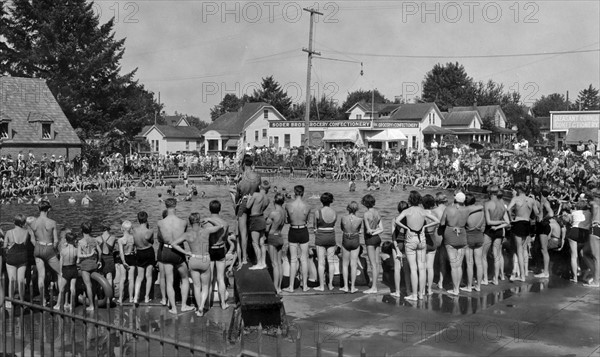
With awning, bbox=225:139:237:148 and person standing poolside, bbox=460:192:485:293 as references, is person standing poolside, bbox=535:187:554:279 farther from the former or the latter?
awning, bbox=225:139:237:148

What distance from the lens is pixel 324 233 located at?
12094 millimetres

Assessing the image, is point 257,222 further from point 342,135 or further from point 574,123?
point 342,135

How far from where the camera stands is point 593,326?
33.7 feet

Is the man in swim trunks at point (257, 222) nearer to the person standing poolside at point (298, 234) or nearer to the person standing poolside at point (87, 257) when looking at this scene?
the person standing poolside at point (298, 234)

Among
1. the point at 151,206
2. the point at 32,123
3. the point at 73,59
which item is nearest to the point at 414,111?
the point at 73,59

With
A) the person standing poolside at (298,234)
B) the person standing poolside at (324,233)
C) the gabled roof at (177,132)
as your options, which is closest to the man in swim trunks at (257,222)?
the person standing poolside at (298,234)

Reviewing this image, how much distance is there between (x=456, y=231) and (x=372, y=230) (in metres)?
1.53

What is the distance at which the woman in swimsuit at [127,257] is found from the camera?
11047 mm

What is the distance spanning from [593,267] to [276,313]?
273 inches

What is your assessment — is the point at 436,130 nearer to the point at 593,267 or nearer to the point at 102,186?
the point at 102,186

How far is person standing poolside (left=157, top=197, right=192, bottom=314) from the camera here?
10.8m

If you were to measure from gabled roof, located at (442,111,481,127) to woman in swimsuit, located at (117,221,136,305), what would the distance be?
79.2 m

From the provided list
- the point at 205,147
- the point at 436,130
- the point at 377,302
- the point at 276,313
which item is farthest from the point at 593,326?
the point at 205,147

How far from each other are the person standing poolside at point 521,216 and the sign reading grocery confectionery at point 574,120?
47.7 m
